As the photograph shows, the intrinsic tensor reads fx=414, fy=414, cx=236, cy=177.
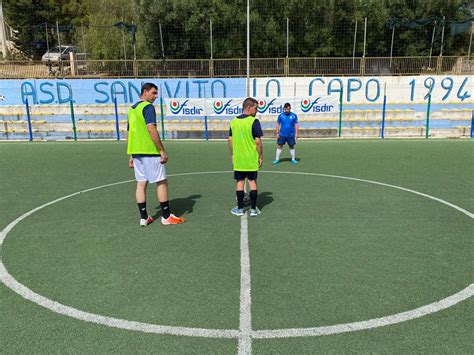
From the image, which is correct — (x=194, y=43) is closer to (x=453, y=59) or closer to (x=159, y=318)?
(x=453, y=59)

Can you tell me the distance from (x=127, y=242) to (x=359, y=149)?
10.2 meters

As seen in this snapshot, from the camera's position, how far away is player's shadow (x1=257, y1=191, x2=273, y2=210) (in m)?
7.43

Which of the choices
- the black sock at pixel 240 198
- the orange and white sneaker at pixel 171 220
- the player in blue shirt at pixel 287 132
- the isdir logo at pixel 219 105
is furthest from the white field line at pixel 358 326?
the isdir logo at pixel 219 105

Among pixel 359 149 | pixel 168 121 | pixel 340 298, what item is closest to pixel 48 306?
pixel 340 298

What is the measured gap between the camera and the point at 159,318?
151 inches

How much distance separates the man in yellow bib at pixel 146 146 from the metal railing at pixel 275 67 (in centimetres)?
1997

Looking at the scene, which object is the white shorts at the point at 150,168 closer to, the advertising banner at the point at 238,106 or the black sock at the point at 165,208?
the black sock at the point at 165,208

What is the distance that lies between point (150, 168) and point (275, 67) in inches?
867

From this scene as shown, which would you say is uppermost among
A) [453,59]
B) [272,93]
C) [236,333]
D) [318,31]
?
[318,31]

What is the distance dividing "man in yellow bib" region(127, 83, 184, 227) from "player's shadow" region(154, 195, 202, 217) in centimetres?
77

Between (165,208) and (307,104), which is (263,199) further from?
(307,104)

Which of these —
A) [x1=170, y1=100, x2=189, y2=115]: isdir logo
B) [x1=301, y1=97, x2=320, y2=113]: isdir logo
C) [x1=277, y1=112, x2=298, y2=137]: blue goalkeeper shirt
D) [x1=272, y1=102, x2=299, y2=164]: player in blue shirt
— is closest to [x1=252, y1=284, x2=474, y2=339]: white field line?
[x1=272, y1=102, x2=299, y2=164]: player in blue shirt

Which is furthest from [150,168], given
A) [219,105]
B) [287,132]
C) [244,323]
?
[219,105]

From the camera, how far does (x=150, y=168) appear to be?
6023 mm
